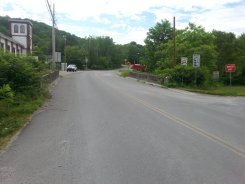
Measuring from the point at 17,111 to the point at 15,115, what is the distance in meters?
0.59

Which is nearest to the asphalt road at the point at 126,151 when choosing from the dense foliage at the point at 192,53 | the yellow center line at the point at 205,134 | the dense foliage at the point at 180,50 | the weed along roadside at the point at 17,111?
the yellow center line at the point at 205,134

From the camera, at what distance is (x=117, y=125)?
12.3 m

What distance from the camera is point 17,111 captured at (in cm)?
1505

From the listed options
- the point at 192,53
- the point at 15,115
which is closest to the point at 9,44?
the point at 192,53

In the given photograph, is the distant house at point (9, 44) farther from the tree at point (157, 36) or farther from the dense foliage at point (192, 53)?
the tree at point (157, 36)

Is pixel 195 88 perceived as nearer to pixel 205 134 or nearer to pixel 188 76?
pixel 188 76

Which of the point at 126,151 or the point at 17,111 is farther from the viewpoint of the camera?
the point at 17,111

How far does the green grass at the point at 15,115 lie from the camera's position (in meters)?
10.9

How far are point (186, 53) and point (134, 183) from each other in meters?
47.9

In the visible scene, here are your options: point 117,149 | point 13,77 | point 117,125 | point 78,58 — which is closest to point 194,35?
point 13,77

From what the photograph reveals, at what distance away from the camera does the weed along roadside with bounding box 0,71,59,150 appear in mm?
10840

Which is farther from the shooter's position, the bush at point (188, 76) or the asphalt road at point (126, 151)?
the bush at point (188, 76)

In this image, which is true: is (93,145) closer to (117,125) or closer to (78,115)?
(117,125)

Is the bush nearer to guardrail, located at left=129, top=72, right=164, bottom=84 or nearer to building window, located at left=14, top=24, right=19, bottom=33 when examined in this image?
guardrail, located at left=129, top=72, right=164, bottom=84
